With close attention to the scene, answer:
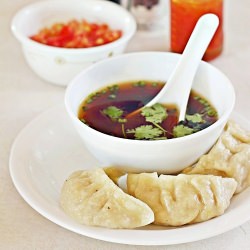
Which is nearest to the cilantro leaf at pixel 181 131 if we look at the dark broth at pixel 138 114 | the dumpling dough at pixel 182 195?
the dark broth at pixel 138 114

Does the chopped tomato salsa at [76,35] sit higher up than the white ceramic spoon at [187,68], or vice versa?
the white ceramic spoon at [187,68]

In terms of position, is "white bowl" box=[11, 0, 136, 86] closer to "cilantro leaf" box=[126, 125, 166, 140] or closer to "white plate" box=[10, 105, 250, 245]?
"white plate" box=[10, 105, 250, 245]

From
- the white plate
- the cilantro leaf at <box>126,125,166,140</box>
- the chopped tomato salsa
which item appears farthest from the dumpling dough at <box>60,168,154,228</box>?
the chopped tomato salsa

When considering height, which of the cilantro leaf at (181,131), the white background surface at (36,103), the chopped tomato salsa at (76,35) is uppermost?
the cilantro leaf at (181,131)

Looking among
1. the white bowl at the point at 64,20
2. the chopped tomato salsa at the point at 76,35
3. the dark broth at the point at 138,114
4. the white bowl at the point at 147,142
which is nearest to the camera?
the white bowl at the point at 147,142

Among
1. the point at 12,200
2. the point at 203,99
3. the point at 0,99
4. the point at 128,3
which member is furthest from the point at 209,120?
the point at 128,3

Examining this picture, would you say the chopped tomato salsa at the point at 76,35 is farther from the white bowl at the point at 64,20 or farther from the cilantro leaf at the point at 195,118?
the cilantro leaf at the point at 195,118
